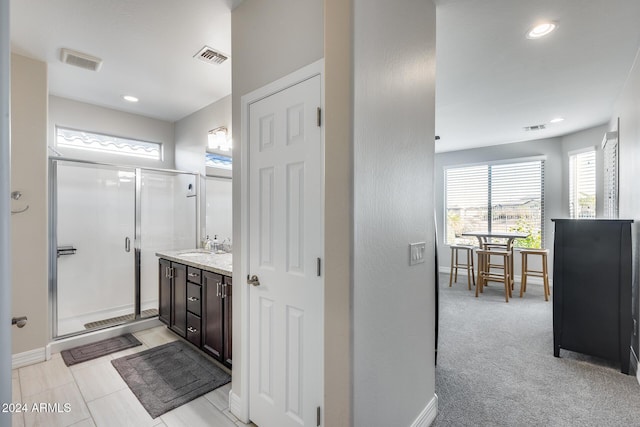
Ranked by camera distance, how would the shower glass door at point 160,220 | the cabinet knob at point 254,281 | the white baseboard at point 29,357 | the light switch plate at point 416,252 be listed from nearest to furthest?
the light switch plate at point 416,252, the cabinet knob at point 254,281, the white baseboard at point 29,357, the shower glass door at point 160,220

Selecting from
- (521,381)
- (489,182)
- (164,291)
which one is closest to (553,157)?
(489,182)

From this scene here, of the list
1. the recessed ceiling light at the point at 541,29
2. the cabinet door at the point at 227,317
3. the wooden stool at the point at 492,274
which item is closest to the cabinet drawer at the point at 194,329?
the cabinet door at the point at 227,317

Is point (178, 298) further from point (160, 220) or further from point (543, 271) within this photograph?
point (543, 271)

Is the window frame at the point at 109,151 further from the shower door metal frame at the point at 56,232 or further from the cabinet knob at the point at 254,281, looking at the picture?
the cabinet knob at the point at 254,281

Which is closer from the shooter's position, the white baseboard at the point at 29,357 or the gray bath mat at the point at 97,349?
the white baseboard at the point at 29,357

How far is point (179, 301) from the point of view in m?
Answer: 3.05

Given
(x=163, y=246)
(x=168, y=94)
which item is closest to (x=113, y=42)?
(x=168, y=94)

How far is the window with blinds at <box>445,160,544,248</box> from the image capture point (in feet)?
17.9

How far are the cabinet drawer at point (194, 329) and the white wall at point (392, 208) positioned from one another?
73.7 inches

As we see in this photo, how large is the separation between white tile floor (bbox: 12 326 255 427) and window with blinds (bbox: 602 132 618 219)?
456 cm

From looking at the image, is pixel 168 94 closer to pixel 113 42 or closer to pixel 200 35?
pixel 113 42

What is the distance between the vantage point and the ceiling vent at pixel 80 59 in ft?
8.42

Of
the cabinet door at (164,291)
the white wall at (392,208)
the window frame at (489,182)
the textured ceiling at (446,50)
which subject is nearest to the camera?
the white wall at (392,208)

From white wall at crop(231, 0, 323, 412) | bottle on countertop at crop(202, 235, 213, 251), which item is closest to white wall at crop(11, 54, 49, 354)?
bottle on countertop at crop(202, 235, 213, 251)
